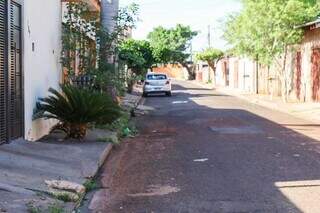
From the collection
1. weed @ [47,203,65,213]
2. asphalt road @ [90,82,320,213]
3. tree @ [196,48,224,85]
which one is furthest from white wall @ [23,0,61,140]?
tree @ [196,48,224,85]

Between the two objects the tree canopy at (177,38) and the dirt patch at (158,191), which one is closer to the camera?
the dirt patch at (158,191)

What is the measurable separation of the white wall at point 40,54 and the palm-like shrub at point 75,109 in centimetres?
36

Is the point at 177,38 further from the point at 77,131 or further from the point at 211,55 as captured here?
the point at 77,131

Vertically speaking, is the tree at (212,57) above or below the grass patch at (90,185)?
above

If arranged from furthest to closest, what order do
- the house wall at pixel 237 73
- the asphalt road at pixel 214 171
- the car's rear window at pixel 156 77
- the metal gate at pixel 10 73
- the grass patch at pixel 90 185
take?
the house wall at pixel 237 73
the car's rear window at pixel 156 77
the metal gate at pixel 10 73
the grass patch at pixel 90 185
the asphalt road at pixel 214 171

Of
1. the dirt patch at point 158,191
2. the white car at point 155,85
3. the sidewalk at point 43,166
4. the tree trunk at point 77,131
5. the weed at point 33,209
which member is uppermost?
the white car at point 155,85

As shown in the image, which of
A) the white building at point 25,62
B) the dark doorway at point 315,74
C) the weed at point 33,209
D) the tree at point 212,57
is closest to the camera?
the weed at point 33,209

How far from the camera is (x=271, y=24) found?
2822cm

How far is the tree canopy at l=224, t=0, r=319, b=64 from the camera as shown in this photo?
27.8 meters

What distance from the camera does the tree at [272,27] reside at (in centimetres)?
2778

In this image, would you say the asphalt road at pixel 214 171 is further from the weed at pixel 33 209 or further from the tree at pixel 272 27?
the tree at pixel 272 27

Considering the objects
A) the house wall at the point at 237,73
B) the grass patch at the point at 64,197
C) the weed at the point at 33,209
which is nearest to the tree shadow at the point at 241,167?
the grass patch at the point at 64,197

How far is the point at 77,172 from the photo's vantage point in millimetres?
9875

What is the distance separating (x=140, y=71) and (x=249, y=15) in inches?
660
